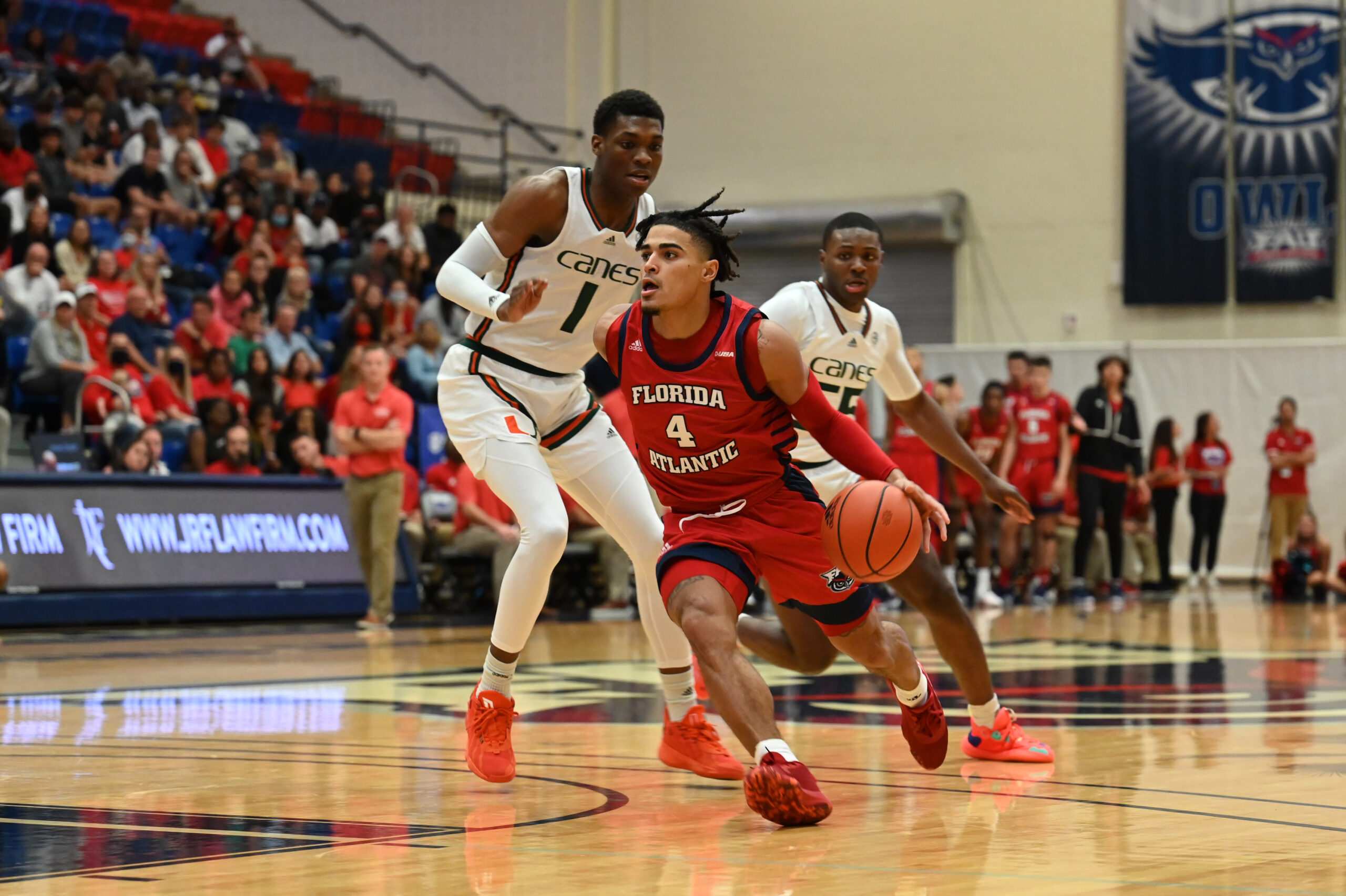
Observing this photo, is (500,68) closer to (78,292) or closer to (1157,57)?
(1157,57)

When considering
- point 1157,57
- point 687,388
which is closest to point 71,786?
point 687,388

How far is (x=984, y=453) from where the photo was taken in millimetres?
15859

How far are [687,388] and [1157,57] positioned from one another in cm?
1786

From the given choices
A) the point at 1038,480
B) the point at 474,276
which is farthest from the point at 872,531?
the point at 1038,480

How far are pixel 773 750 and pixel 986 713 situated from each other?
4.75 feet

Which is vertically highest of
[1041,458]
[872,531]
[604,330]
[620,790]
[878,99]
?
[878,99]

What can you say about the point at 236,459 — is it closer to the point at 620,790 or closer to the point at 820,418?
the point at 620,790

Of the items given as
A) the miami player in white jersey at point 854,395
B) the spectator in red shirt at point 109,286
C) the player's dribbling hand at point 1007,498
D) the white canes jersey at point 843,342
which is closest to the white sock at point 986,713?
the miami player in white jersey at point 854,395

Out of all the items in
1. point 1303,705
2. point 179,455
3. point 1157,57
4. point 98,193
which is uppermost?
point 1157,57

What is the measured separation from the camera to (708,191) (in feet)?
76.9

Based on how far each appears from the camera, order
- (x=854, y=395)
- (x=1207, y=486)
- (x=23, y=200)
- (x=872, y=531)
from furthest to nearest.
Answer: (x=1207, y=486) → (x=23, y=200) → (x=854, y=395) → (x=872, y=531)

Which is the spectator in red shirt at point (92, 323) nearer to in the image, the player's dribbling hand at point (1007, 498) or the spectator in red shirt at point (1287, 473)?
the player's dribbling hand at point (1007, 498)

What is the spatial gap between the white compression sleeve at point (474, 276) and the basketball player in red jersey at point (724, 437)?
1.40 ft

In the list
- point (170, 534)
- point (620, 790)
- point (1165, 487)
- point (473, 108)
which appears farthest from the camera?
point (473, 108)
